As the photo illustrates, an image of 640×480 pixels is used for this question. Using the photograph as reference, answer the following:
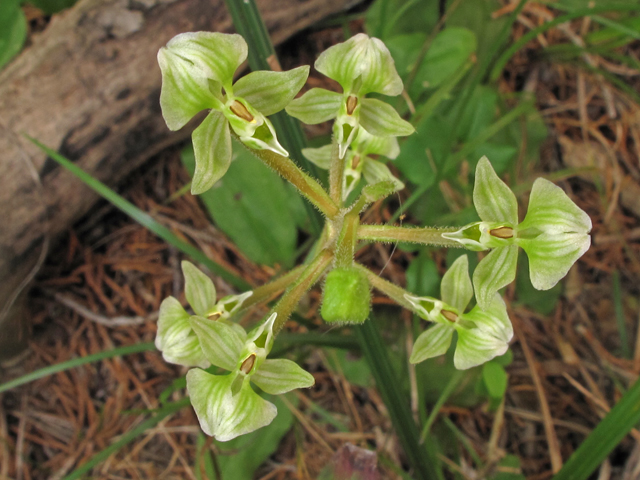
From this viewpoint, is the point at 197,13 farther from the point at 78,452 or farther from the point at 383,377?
the point at 78,452

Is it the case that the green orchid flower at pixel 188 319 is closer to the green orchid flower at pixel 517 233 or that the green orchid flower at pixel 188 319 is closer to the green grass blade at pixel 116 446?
the green grass blade at pixel 116 446

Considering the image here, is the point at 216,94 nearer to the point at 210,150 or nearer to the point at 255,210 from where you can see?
the point at 210,150

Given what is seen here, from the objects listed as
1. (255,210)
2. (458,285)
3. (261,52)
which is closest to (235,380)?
(458,285)

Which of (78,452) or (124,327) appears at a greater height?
(124,327)

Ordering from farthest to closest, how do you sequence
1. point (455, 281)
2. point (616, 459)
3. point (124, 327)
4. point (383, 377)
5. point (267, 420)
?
point (124, 327)
point (616, 459)
point (383, 377)
point (455, 281)
point (267, 420)

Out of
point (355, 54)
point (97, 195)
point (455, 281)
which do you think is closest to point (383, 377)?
point (455, 281)

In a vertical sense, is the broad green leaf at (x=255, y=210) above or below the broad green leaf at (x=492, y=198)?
below

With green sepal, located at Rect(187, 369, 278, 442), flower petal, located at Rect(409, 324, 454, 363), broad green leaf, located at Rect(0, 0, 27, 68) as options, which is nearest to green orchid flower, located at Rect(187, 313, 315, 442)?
green sepal, located at Rect(187, 369, 278, 442)

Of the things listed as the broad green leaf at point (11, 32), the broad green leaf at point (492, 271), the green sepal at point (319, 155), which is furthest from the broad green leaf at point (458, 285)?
the broad green leaf at point (11, 32)
